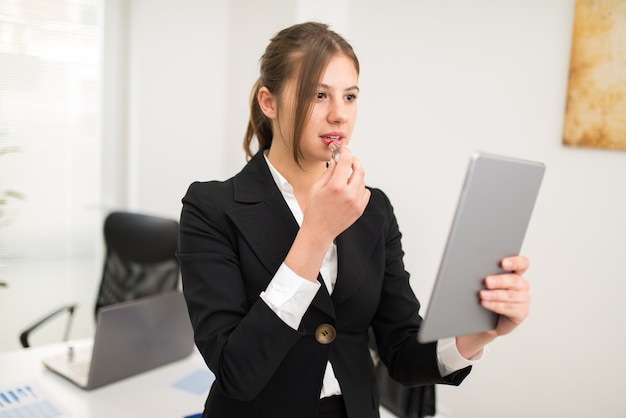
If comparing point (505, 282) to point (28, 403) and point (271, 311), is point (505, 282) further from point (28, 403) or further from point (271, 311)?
point (28, 403)

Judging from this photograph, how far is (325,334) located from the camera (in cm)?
109

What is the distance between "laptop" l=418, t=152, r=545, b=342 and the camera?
2.49 ft

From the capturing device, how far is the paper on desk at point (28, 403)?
4.81 feet

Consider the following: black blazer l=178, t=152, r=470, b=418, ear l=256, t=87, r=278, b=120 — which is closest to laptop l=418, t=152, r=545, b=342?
black blazer l=178, t=152, r=470, b=418

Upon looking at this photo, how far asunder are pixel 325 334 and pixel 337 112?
45 centimetres

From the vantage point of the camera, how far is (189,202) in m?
1.12

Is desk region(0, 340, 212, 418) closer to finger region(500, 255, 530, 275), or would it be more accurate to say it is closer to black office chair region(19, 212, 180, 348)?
black office chair region(19, 212, 180, 348)

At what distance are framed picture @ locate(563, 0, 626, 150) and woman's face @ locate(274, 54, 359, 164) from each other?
1.09 m

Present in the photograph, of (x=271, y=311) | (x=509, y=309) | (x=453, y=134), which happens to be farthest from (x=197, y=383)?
(x=453, y=134)

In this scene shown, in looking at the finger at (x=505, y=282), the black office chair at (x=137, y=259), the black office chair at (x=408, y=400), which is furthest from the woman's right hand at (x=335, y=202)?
the black office chair at (x=137, y=259)

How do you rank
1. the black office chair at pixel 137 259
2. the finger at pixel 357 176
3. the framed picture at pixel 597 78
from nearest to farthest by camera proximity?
the finger at pixel 357 176, the framed picture at pixel 597 78, the black office chair at pixel 137 259

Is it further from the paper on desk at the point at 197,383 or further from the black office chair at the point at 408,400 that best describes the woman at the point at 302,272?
the paper on desk at the point at 197,383

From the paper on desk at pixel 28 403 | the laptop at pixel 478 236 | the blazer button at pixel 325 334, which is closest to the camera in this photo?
the laptop at pixel 478 236

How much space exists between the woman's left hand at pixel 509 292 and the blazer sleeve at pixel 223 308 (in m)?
0.34
